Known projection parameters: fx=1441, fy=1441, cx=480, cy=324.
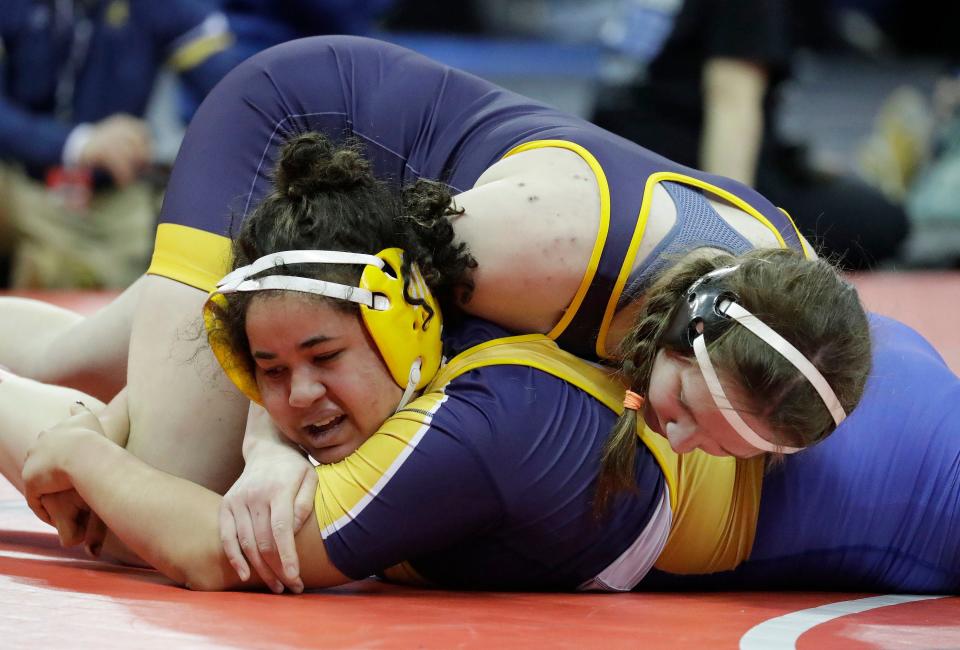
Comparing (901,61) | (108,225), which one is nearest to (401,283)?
(108,225)

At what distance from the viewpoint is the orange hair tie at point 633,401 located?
7.02ft

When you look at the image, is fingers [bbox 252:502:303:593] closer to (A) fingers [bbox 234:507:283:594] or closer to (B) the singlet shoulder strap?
(A) fingers [bbox 234:507:283:594]

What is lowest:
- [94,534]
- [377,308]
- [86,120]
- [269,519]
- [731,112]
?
[94,534]

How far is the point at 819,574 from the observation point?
235 centimetres

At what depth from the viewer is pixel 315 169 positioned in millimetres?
2223

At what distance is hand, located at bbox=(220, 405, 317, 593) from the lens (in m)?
2.04

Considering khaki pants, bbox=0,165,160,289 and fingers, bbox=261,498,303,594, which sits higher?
khaki pants, bbox=0,165,160,289

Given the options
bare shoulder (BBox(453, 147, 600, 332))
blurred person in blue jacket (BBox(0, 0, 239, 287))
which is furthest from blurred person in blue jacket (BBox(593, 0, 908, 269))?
bare shoulder (BBox(453, 147, 600, 332))

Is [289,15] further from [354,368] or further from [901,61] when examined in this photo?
[901,61]

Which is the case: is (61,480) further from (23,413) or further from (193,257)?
(193,257)

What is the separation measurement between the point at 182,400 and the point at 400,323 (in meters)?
0.53

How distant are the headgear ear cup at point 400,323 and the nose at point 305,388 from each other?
10cm

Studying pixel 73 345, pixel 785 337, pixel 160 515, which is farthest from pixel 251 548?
pixel 73 345

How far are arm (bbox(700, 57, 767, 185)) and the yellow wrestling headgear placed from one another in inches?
115
